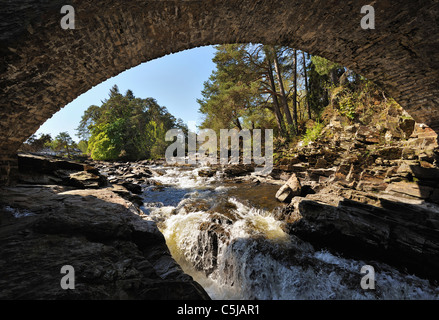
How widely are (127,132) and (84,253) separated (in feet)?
91.3

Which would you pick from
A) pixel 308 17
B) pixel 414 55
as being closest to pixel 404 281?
pixel 414 55

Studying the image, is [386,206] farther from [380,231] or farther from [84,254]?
[84,254]

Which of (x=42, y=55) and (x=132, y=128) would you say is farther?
(x=132, y=128)

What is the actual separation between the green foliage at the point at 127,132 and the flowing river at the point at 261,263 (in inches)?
Answer: 907

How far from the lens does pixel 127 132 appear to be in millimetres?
26141

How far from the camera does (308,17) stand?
3.21m

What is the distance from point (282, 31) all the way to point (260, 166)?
32.7ft

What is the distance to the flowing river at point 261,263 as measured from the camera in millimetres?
3041

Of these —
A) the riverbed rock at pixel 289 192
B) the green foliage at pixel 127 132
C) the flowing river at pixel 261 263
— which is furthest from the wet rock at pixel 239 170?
the green foliage at pixel 127 132

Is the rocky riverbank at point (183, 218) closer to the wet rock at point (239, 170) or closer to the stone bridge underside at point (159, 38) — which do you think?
the stone bridge underside at point (159, 38)

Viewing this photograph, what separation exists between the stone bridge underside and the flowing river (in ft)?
14.0

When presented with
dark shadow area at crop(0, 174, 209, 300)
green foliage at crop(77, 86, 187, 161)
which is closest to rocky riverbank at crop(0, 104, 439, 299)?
dark shadow area at crop(0, 174, 209, 300)

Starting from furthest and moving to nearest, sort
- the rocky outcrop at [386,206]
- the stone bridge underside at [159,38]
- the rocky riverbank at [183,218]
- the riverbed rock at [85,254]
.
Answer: the rocky outcrop at [386,206] < the stone bridge underside at [159,38] < the rocky riverbank at [183,218] < the riverbed rock at [85,254]

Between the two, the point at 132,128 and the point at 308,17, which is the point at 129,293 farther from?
the point at 132,128
